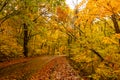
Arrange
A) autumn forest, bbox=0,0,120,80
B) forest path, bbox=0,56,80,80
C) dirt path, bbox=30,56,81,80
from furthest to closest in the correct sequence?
dirt path, bbox=30,56,81,80 < forest path, bbox=0,56,80,80 < autumn forest, bbox=0,0,120,80

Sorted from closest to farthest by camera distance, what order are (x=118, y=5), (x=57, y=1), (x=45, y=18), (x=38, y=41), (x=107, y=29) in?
(x=118, y=5) → (x=57, y=1) → (x=107, y=29) → (x=45, y=18) → (x=38, y=41)

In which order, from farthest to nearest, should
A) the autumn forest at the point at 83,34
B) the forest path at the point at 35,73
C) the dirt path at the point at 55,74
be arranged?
the dirt path at the point at 55,74 → the forest path at the point at 35,73 → the autumn forest at the point at 83,34

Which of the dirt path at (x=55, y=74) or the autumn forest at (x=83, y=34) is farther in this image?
the dirt path at (x=55, y=74)

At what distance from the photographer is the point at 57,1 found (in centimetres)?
1055

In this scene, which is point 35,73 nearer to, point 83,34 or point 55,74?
point 55,74

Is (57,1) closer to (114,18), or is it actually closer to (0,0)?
(114,18)

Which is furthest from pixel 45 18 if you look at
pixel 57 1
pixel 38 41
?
pixel 57 1

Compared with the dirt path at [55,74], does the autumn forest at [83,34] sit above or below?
above

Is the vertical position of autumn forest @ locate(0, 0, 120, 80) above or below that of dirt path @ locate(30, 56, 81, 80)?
above

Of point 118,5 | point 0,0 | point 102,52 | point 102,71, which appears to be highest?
point 0,0

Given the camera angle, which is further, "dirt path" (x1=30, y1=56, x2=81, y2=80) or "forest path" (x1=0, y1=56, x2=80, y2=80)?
"dirt path" (x1=30, y1=56, x2=81, y2=80)

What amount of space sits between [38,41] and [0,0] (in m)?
26.3

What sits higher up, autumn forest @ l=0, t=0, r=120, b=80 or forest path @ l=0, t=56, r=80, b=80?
autumn forest @ l=0, t=0, r=120, b=80

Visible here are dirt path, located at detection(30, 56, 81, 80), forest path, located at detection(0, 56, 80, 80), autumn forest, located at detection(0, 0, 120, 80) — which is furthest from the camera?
dirt path, located at detection(30, 56, 81, 80)
